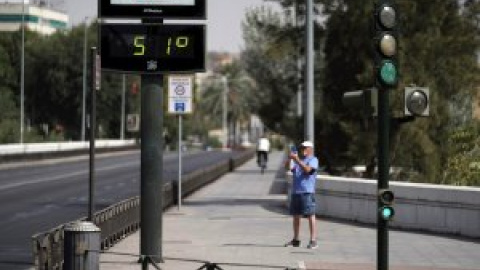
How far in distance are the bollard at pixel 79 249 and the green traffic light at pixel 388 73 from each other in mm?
3735

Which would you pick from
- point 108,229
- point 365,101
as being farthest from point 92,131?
point 108,229

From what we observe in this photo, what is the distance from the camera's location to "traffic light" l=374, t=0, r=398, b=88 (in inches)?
511

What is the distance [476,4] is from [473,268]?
15558 mm

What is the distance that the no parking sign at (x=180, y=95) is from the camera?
88.4 ft

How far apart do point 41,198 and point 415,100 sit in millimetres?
21813

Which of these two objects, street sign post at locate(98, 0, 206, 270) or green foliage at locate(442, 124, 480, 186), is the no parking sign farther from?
street sign post at locate(98, 0, 206, 270)

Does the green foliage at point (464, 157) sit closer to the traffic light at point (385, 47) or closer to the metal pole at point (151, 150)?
the metal pole at point (151, 150)

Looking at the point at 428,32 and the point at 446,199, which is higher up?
the point at 428,32

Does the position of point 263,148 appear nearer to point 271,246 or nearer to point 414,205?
point 414,205

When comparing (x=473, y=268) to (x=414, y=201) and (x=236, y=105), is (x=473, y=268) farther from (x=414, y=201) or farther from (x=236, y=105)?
(x=236, y=105)

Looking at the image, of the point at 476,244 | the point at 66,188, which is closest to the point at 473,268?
the point at 476,244

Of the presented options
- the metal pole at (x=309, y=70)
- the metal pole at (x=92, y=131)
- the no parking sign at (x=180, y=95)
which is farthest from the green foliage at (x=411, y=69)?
the metal pole at (x=92, y=131)

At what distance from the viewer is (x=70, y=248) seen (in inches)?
520

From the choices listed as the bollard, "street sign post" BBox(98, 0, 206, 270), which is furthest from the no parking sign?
the bollard
